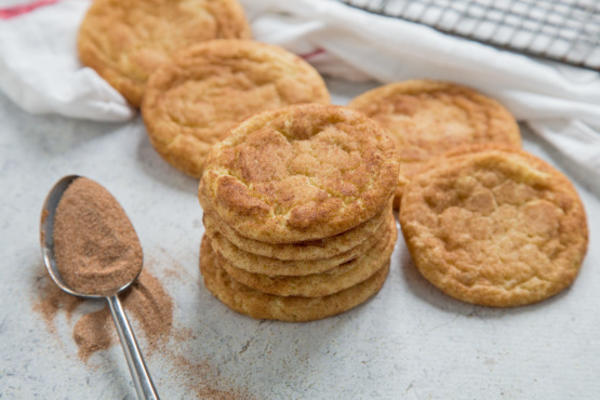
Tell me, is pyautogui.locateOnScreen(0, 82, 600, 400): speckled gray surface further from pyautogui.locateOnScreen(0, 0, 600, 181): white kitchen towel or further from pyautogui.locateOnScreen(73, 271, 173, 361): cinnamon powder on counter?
pyautogui.locateOnScreen(0, 0, 600, 181): white kitchen towel

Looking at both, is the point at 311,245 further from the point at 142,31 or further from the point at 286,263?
the point at 142,31

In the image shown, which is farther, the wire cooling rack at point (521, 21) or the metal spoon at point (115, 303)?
the wire cooling rack at point (521, 21)

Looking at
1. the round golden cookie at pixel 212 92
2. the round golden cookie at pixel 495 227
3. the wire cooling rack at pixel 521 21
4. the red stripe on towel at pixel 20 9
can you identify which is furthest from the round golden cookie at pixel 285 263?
the red stripe on towel at pixel 20 9

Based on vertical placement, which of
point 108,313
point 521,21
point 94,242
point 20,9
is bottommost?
point 108,313

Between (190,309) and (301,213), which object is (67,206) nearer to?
(190,309)

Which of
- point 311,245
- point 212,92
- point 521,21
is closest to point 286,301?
point 311,245

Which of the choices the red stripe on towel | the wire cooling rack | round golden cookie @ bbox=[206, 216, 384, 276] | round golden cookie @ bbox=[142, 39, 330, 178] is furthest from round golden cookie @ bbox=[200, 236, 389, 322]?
Result: the red stripe on towel

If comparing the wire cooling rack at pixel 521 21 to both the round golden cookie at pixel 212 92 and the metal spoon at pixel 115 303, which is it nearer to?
the round golden cookie at pixel 212 92
